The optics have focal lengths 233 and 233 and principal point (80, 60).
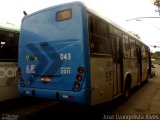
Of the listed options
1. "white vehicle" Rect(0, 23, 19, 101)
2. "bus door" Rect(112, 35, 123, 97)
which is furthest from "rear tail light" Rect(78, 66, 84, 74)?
"white vehicle" Rect(0, 23, 19, 101)

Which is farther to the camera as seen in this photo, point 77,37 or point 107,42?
point 107,42

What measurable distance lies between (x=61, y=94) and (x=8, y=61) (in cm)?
243

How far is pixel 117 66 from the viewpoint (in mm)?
8008

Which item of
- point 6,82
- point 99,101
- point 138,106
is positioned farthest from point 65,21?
point 138,106

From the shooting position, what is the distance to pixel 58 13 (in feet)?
21.1

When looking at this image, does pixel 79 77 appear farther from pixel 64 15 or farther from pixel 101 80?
pixel 64 15

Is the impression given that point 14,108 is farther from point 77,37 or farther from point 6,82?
point 77,37

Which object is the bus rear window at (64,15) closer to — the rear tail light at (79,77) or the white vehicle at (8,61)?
the rear tail light at (79,77)

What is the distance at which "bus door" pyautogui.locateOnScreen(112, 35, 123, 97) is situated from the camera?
7.64 meters

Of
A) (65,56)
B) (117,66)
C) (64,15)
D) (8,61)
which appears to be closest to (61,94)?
(65,56)

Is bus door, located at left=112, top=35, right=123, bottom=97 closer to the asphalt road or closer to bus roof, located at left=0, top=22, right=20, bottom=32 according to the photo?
the asphalt road

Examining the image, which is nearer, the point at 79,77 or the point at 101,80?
the point at 79,77

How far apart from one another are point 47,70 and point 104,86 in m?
1.67

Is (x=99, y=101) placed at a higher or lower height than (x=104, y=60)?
lower
